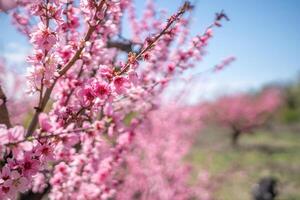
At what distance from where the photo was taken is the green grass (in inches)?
433

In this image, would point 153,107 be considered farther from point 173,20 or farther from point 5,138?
point 5,138

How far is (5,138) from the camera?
4.97ft

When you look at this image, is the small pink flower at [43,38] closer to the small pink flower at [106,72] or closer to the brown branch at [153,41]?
the small pink flower at [106,72]

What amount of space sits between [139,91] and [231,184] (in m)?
9.27

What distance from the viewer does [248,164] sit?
591 inches

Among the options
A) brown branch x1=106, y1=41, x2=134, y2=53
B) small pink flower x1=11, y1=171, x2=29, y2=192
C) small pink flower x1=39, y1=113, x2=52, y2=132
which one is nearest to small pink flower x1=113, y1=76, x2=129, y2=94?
small pink flower x1=39, y1=113, x2=52, y2=132

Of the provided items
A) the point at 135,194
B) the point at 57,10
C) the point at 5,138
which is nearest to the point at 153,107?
the point at 57,10

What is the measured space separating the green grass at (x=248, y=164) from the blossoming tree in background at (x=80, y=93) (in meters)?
5.41

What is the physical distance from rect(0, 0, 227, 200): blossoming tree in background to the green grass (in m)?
5.41

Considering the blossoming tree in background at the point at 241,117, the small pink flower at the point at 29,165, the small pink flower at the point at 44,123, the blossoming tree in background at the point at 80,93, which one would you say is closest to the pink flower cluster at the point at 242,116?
the blossoming tree in background at the point at 241,117

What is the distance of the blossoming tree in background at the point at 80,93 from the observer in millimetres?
1902

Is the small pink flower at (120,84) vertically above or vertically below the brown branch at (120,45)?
below

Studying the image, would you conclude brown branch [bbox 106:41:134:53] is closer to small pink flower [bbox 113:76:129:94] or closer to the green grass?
small pink flower [bbox 113:76:129:94]

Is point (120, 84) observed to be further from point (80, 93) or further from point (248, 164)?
point (248, 164)
